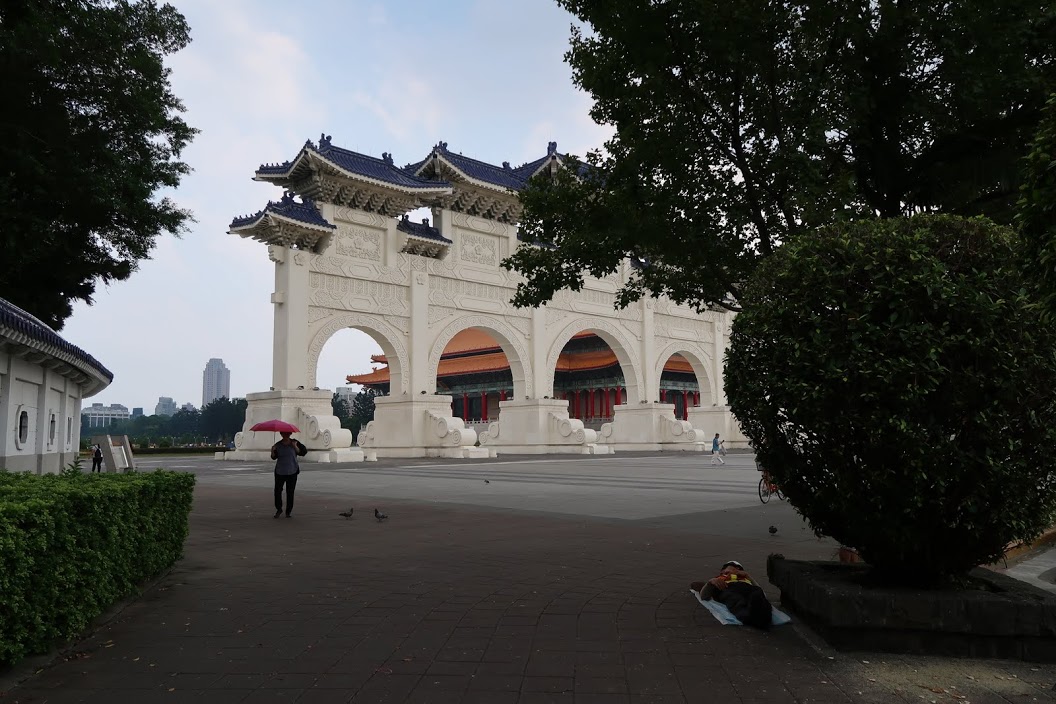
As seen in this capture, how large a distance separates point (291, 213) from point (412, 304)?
20.1 feet

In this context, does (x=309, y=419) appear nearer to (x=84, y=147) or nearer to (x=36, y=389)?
(x=84, y=147)

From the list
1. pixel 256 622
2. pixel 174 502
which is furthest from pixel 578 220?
pixel 256 622

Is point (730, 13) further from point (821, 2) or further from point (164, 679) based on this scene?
point (164, 679)

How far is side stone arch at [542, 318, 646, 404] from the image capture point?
116ft

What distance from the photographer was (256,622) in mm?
4934

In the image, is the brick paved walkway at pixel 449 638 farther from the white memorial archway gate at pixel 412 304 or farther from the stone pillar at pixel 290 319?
the stone pillar at pixel 290 319

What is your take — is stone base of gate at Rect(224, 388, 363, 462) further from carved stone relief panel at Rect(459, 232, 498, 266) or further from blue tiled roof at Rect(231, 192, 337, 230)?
carved stone relief panel at Rect(459, 232, 498, 266)

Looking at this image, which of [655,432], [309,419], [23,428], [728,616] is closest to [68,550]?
[728,616]

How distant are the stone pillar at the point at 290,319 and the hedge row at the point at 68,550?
840 inches

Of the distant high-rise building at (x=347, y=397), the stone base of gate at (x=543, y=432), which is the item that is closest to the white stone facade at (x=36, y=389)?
the stone base of gate at (x=543, y=432)

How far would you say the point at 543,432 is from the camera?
3416 centimetres

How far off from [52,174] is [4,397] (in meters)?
5.67

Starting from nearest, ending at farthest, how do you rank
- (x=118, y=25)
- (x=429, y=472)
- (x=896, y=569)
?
(x=896, y=569) < (x=118, y=25) < (x=429, y=472)

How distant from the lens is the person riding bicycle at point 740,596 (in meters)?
4.66
